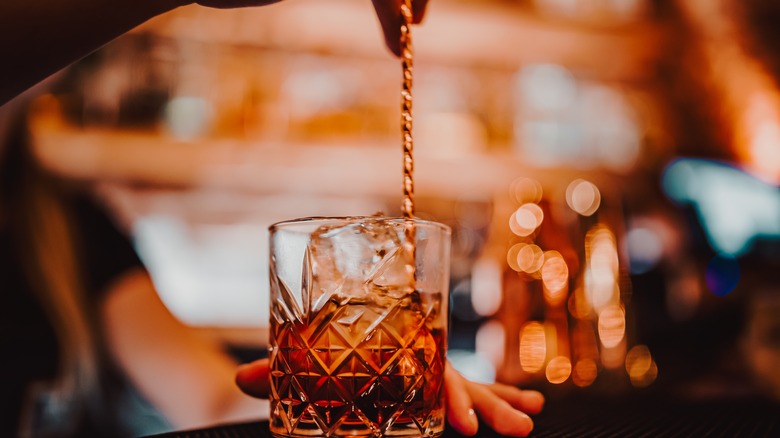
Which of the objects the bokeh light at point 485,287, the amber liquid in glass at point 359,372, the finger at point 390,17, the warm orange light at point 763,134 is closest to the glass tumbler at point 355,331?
the amber liquid in glass at point 359,372

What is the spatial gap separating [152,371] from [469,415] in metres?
1.20

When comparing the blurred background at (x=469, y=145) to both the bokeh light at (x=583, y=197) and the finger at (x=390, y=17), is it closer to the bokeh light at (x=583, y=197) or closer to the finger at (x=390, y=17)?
the bokeh light at (x=583, y=197)

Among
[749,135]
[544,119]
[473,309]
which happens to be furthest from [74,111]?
[749,135]

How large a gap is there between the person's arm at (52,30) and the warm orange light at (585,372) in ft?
4.62

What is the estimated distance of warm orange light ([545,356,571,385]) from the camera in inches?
65.1

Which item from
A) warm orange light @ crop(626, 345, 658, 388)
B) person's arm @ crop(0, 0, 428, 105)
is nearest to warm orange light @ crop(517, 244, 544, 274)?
warm orange light @ crop(626, 345, 658, 388)

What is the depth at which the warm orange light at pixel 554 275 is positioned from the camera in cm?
171

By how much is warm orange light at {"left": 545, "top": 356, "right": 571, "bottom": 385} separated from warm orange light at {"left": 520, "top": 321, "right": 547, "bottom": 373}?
0.13 ft

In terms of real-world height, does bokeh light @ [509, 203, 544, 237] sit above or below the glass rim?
below

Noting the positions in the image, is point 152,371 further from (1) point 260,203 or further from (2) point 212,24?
(2) point 212,24

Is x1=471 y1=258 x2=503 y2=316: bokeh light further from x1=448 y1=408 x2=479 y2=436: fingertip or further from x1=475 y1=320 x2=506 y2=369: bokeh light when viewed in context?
x1=448 y1=408 x2=479 y2=436: fingertip

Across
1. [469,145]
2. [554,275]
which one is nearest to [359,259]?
[554,275]

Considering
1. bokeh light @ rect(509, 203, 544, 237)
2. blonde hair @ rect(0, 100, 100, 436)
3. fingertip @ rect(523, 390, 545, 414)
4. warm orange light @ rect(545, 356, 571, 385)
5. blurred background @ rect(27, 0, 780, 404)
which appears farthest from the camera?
blurred background @ rect(27, 0, 780, 404)

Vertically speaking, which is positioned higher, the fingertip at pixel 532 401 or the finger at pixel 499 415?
the finger at pixel 499 415
